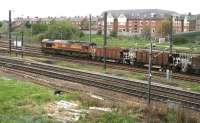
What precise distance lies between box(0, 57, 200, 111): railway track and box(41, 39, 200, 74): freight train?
303 inches

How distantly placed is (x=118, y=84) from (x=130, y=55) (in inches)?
519

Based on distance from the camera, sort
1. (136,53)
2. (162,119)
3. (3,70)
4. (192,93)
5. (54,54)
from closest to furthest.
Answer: (162,119) → (192,93) → (3,70) → (136,53) → (54,54)

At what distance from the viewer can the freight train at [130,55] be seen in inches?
1673

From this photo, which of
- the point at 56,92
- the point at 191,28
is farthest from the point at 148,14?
the point at 56,92

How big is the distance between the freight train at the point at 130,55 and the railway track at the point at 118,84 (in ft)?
25.2

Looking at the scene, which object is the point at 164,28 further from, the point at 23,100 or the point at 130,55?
the point at 23,100

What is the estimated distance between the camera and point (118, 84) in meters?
35.9

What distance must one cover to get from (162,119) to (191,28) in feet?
429

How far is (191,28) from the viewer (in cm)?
14888

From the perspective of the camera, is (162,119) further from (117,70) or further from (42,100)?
(117,70)

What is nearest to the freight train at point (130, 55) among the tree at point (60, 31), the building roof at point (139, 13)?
the tree at point (60, 31)

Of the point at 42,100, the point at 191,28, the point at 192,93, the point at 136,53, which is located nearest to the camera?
the point at 42,100

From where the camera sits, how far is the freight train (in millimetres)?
42500

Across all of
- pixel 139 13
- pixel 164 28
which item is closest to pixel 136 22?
pixel 139 13
